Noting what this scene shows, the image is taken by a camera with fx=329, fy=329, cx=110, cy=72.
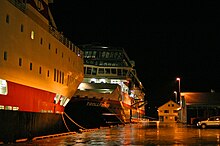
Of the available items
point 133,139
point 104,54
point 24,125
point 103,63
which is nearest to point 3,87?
point 24,125

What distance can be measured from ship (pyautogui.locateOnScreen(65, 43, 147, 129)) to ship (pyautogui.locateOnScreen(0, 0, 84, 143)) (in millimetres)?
6946

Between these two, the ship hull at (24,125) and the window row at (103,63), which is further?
the window row at (103,63)

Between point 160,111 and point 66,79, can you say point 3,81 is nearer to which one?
point 66,79

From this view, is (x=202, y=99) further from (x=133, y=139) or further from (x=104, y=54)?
(x=133, y=139)

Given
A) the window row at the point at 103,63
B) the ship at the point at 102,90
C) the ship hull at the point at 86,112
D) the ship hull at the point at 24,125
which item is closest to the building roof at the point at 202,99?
the ship at the point at 102,90

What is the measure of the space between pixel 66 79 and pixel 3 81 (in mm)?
12029

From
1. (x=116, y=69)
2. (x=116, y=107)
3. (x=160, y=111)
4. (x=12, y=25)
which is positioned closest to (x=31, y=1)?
(x=12, y=25)

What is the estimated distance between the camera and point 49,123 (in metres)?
22.1

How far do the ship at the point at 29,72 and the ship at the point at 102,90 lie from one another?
6.95 meters

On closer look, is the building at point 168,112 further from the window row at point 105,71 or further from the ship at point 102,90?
the window row at point 105,71

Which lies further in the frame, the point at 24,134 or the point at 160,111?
the point at 160,111

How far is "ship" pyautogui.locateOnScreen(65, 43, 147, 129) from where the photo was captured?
114ft

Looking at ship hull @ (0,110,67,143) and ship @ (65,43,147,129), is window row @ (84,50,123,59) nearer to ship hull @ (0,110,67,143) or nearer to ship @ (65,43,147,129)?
ship @ (65,43,147,129)

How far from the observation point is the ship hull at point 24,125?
16014 mm
